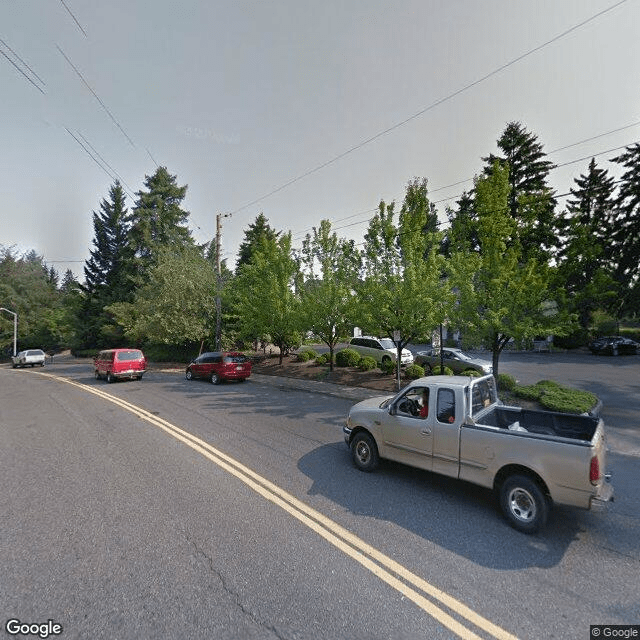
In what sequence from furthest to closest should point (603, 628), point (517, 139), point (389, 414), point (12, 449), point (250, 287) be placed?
point (517, 139) → point (250, 287) → point (12, 449) → point (389, 414) → point (603, 628)

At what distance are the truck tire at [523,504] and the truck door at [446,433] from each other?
67cm

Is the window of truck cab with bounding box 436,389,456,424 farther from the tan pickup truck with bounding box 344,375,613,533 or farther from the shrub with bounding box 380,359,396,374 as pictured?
the shrub with bounding box 380,359,396,374

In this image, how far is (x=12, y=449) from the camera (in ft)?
23.6

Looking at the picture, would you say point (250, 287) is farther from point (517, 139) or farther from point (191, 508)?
point (517, 139)

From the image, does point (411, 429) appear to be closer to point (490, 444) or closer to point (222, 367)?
point (490, 444)

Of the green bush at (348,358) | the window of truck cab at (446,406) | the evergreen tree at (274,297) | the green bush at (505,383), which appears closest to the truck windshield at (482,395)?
the window of truck cab at (446,406)

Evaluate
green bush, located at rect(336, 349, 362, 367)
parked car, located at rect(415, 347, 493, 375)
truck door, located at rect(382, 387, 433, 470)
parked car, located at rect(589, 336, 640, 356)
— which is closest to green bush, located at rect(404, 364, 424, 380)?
parked car, located at rect(415, 347, 493, 375)

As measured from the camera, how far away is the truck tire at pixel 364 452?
19.2ft

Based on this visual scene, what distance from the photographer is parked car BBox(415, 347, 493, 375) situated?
1600cm

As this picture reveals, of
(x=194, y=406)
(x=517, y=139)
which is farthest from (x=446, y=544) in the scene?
(x=517, y=139)

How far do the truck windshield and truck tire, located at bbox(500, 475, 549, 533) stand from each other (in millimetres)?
1024

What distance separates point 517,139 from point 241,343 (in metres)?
27.2

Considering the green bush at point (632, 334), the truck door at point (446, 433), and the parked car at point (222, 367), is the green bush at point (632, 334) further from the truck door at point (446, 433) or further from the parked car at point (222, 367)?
the truck door at point (446, 433)

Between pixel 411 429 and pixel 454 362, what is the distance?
1250 centimetres
